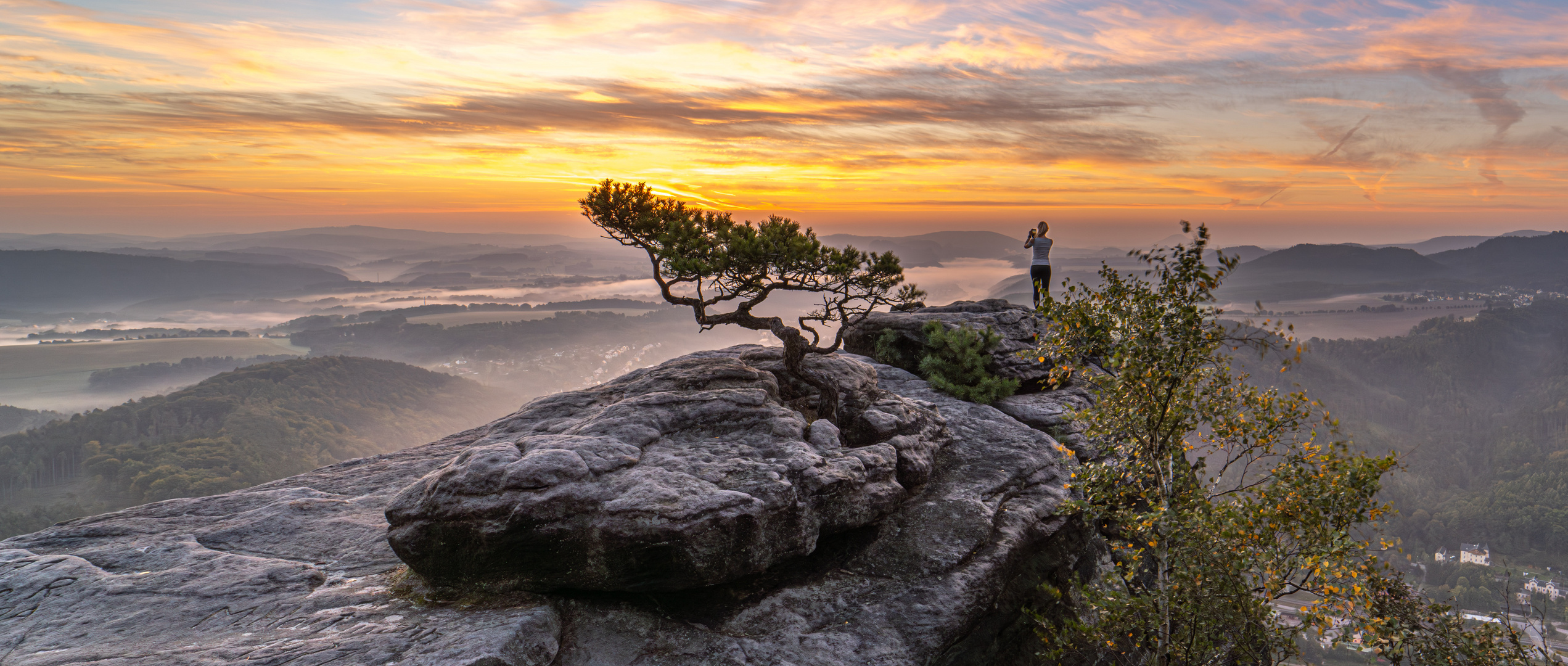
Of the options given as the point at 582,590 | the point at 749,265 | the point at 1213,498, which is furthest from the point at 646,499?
the point at 1213,498

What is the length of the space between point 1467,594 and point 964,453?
8397 inches

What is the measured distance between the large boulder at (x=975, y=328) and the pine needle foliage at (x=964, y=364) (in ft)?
1.89

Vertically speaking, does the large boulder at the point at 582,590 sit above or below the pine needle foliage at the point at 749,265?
below

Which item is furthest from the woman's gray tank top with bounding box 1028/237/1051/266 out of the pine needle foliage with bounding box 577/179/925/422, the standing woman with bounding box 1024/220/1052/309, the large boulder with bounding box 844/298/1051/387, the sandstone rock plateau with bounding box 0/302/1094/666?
the sandstone rock plateau with bounding box 0/302/1094/666

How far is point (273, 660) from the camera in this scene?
11.1 metres

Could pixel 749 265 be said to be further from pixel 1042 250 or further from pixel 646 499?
pixel 1042 250

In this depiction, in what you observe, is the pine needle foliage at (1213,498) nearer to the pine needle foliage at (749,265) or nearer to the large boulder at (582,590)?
the large boulder at (582,590)

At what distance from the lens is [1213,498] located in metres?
14.1

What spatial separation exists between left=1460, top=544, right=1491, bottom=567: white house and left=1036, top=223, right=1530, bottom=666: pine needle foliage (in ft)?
821

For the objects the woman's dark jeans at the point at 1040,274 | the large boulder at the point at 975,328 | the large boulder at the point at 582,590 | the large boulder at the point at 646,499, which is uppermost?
the woman's dark jeans at the point at 1040,274

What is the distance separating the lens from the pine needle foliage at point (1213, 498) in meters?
12.2

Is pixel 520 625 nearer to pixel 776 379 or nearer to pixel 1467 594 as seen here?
pixel 776 379

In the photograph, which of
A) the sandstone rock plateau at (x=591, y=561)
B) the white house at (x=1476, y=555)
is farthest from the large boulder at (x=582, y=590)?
the white house at (x=1476, y=555)

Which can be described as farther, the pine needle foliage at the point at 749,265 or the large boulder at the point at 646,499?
the pine needle foliage at the point at 749,265
